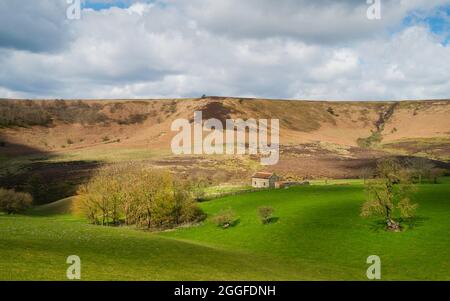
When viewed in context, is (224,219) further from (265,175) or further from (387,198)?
(265,175)

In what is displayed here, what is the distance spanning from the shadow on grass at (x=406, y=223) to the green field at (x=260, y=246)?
14 cm

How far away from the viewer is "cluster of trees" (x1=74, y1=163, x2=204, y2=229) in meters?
83.7

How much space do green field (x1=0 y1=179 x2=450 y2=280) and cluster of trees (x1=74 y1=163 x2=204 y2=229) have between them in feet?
22.0

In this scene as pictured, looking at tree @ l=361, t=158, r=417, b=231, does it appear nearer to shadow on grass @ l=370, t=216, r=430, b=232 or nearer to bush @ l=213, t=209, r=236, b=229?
shadow on grass @ l=370, t=216, r=430, b=232

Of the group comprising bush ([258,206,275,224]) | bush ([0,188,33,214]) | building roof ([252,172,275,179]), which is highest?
building roof ([252,172,275,179])

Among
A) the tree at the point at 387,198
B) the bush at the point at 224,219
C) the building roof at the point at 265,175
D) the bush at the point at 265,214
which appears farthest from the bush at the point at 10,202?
the tree at the point at 387,198

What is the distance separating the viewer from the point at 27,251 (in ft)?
105

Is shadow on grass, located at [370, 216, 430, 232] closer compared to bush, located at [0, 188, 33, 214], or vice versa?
shadow on grass, located at [370, 216, 430, 232]

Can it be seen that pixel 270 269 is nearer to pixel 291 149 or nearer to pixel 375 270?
pixel 375 270

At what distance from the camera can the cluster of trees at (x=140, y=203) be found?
83.7m

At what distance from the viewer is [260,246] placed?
6034 centimetres

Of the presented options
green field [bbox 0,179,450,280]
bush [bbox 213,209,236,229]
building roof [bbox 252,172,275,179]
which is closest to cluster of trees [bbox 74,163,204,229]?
green field [bbox 0,179,450,280]

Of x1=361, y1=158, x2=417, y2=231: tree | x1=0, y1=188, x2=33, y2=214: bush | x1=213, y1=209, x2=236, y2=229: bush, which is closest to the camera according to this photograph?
x1=361, y1=158, x2=417, y2=231: tree
